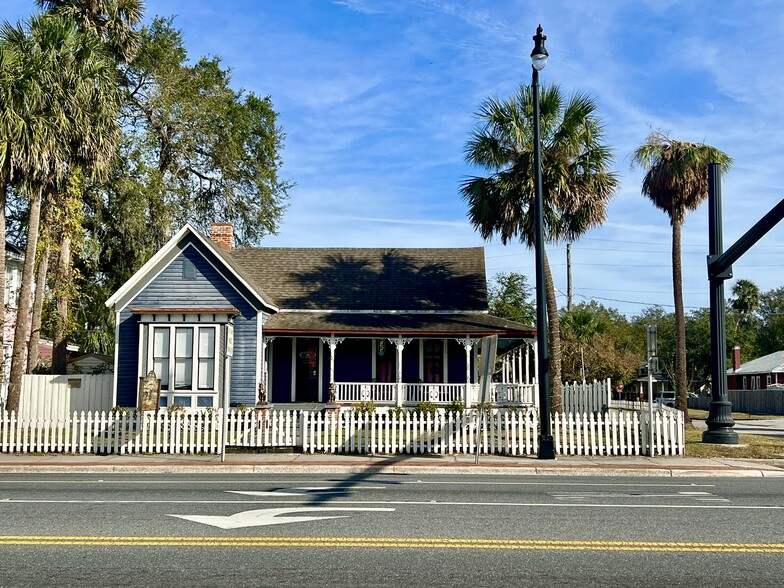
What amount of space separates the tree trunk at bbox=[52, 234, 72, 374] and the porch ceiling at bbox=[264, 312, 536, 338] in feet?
31.1

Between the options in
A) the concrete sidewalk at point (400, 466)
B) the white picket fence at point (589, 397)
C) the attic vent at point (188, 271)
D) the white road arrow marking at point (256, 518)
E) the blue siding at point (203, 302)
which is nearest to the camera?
the white road arrow marking at point (256, 518)

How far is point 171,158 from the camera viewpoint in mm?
40844

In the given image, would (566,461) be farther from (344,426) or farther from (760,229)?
(760,229)

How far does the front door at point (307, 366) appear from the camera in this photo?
30.1 metres

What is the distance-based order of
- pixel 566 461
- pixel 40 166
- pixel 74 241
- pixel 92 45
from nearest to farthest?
pixel 566 461, pixel 40 166, pixel 92 45, pixel 74 241

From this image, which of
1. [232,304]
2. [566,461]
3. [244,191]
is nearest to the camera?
[566,461]

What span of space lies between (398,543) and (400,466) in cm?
850

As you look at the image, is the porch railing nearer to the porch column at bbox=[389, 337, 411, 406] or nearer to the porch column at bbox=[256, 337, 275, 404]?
the porch column at bbox=[389, 337, 411, 406]

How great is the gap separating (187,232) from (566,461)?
15229 millimetres

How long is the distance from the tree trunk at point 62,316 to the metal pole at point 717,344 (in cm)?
2465

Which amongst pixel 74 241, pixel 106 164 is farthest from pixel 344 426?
pixel 74 241

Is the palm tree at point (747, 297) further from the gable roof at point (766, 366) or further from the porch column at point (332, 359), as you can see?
the porch column at point (332, 359)

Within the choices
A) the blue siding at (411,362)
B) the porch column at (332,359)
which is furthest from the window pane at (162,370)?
the blue siding at (411,362)

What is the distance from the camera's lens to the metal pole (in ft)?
68.5
